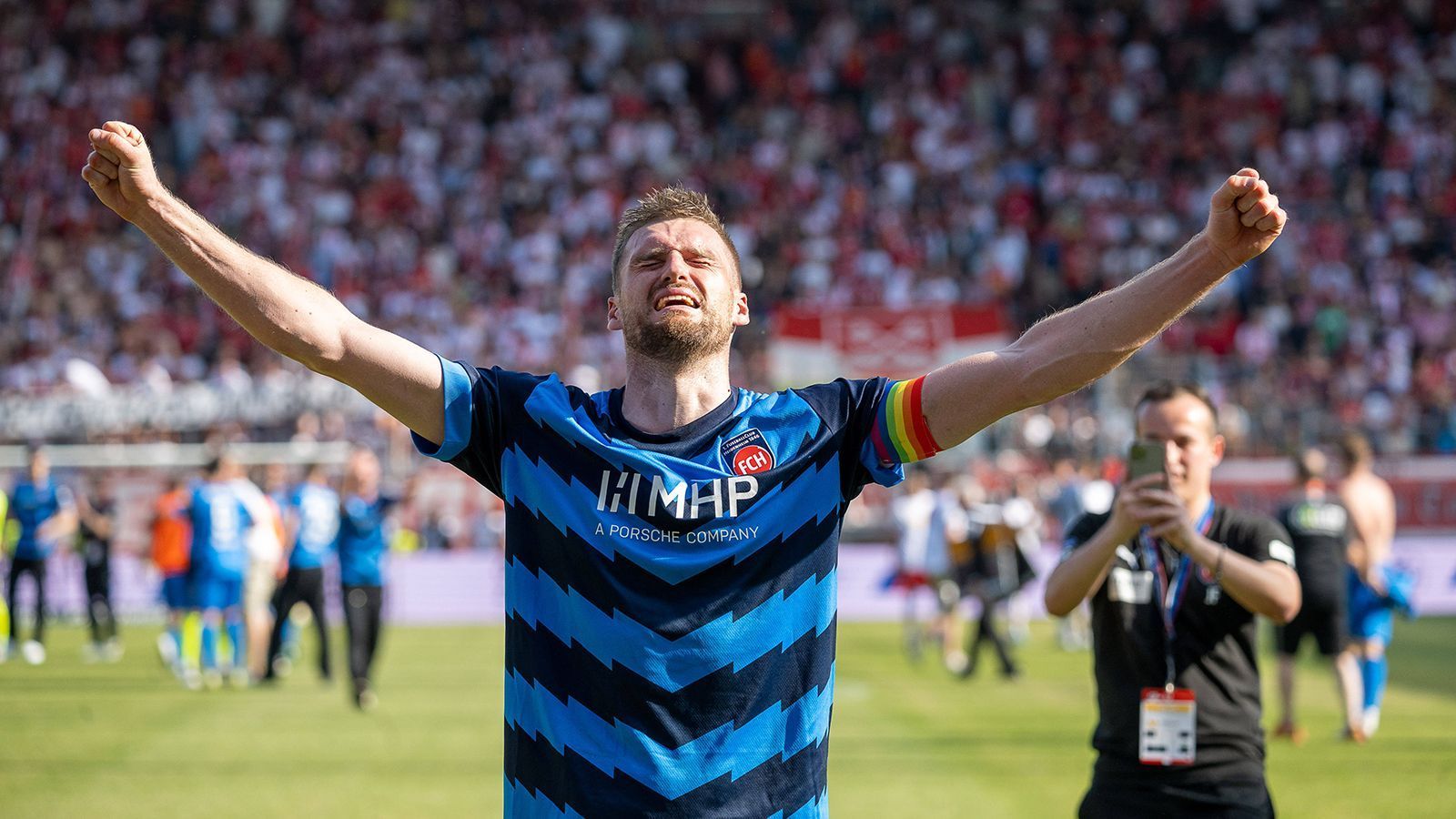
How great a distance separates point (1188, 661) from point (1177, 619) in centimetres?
14

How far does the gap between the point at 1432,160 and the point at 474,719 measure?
78.8 ft

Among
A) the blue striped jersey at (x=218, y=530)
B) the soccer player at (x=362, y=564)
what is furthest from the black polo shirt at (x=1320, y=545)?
the blue striped jersey at (x=218, y=530)

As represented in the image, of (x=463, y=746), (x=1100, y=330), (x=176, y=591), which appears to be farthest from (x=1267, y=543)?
(x=176, y=591)

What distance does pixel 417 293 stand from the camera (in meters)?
27.6

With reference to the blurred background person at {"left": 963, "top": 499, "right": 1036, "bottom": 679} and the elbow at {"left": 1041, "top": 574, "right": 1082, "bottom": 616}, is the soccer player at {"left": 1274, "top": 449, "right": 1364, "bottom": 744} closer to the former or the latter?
the blurred background person at {"left": 963, "top": 499, "right": 1036, "bottom": 679}

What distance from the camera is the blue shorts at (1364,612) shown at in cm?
1166

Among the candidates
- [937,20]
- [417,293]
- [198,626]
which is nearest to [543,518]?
[198,626]

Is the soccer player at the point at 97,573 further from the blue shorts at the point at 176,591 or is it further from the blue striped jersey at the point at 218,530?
the blue striped jersey at the point at 218,530

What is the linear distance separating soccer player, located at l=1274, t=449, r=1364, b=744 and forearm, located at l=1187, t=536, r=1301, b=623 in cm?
648

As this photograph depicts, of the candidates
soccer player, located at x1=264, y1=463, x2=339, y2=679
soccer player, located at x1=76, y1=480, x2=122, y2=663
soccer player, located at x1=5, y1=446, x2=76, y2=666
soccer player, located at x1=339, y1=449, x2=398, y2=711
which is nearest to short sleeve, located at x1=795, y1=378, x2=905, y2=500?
soccer player, located at x1=339, y1=449, x2=398, y2=711

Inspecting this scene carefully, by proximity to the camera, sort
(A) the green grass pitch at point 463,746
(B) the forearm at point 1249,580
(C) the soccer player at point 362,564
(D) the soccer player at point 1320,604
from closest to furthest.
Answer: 1. (B) the forearm at point 1249,580
2. (A) the green grass pitch at point 463,746
3. (D) the soccer player at point 1320,604
4. (C) the soccer player at point 362,564

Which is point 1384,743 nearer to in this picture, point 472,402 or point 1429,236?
point 472,402

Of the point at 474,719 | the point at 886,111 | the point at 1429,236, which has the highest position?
the point at 886,111

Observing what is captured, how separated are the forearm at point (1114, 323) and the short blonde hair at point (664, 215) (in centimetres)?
74
